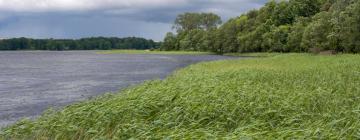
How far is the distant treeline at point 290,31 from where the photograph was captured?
229ft

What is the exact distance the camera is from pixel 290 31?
4715 inches

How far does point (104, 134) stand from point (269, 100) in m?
6.56

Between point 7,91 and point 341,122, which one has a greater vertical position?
point 341,122

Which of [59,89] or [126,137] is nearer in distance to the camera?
[126,137]

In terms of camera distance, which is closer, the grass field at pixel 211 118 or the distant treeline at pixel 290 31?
the grass field at pixel 211 118

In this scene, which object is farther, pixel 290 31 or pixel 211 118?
pixel 290 31

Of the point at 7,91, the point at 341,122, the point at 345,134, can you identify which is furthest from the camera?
the point at 7,91

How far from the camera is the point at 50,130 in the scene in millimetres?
15812

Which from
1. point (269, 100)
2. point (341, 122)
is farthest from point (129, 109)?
point (341, 122)

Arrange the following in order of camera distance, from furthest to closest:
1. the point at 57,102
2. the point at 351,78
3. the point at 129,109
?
the point at 57,102, the point at 351,78, the point at 129,109

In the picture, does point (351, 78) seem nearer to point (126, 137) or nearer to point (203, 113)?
point (203, 113)

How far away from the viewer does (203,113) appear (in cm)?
1585

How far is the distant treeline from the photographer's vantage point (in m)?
69.7

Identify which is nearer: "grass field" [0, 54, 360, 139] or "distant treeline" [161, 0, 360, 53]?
"grass field" [0, 54, 360, 139]
